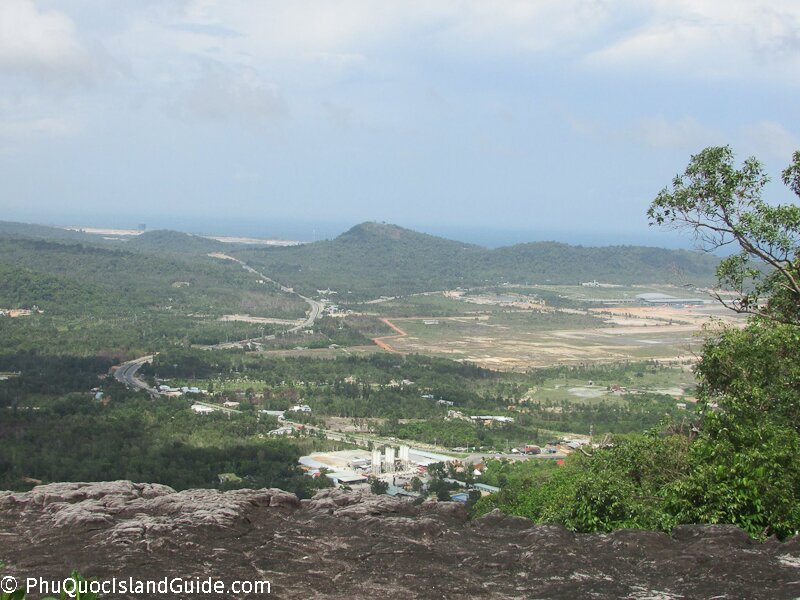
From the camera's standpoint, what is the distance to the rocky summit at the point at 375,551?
9.59 meters

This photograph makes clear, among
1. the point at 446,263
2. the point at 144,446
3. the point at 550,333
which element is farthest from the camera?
the point at 446,263

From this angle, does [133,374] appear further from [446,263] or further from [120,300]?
[446,263]

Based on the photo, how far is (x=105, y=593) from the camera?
30.6 ft

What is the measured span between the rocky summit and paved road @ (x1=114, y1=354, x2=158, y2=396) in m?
33.1

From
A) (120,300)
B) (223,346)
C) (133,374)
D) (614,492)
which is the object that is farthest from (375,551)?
(120,300)

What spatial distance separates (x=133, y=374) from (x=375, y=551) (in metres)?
42.6

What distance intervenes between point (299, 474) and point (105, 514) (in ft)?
55.7

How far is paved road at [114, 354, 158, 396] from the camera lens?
46013mm

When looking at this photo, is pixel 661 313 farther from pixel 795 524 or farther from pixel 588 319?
pixel 795 524

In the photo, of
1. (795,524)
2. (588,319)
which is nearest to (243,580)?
(795,524)

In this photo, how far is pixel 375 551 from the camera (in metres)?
10.7

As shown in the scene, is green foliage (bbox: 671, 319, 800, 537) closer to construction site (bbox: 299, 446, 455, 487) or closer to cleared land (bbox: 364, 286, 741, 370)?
construction site (bbox: 299, 446, 455, 487)

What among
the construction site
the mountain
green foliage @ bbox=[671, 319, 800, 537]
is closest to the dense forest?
green foliage @ bbox=[671, 319, 800, 537]

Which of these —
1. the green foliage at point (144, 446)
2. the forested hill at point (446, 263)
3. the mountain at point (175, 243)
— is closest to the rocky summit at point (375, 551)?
the green foliage at point (144, 446)
